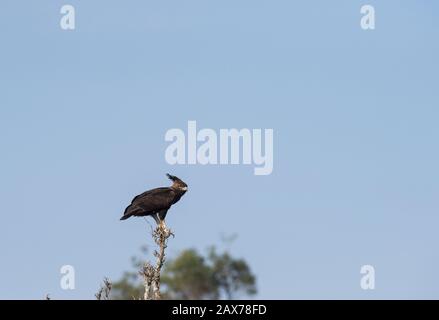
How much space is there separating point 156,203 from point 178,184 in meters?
1.54

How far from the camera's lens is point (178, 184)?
116 feet

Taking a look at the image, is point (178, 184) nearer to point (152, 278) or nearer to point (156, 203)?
point (156, 203)

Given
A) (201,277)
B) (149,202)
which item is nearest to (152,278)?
(149,202)

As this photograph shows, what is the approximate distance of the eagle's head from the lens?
35253 mm

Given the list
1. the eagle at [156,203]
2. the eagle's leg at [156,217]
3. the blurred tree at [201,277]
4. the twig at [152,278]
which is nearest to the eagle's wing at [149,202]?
the eagle at [156,203]

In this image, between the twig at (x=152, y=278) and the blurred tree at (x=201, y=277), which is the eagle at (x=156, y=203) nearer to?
the twig at (x=152, y=278)

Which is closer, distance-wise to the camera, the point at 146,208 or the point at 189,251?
the point at 146,208

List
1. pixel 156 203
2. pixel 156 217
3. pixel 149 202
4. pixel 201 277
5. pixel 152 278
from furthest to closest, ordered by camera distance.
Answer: pixel 201 277
pixel 156 217
pixel 156 203
pixel 149 202
pixel 152 278

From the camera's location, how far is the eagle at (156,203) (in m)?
33.7

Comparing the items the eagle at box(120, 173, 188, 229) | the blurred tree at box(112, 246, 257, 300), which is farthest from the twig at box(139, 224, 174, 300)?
the blurred tree at box(112, 246, 257, 300)
